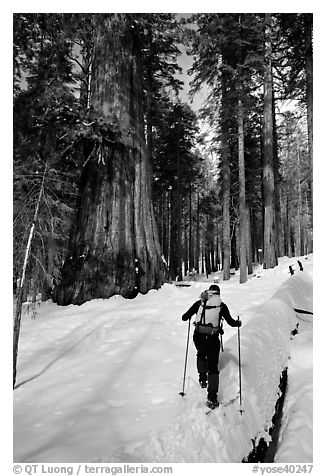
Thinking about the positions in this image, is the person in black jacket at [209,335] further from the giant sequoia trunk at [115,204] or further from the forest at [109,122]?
the giant sequoia trunk at [115,204]

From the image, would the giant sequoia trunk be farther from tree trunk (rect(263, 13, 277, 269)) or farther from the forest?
tree trunk (rect(263, 13, 277, 269))

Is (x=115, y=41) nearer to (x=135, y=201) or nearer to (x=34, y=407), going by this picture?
(x=135, y=201)

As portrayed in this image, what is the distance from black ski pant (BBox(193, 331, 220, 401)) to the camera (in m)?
4.08

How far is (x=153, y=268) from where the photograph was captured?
9.26 meters

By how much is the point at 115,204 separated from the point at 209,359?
5.71 meters

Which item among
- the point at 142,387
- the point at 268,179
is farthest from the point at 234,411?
the point at 268,179

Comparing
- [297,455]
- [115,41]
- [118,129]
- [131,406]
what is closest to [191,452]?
[131,406]

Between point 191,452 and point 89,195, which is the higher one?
point 89,195

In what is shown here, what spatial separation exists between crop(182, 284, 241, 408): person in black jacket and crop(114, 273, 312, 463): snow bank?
25 cm

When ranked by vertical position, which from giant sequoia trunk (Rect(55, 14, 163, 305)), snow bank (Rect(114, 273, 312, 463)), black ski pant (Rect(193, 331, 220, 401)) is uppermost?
giant sequoia trunk (Rect(55, 14, 163, 305))

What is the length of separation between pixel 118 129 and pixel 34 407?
23.0ft

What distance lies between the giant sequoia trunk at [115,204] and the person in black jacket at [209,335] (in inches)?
171

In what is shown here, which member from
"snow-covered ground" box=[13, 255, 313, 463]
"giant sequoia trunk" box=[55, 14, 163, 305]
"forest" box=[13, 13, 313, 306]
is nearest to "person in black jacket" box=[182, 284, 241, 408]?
"snow-covered ground" box=[13, 255, 313, 463]

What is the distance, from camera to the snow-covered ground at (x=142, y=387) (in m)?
3.23
